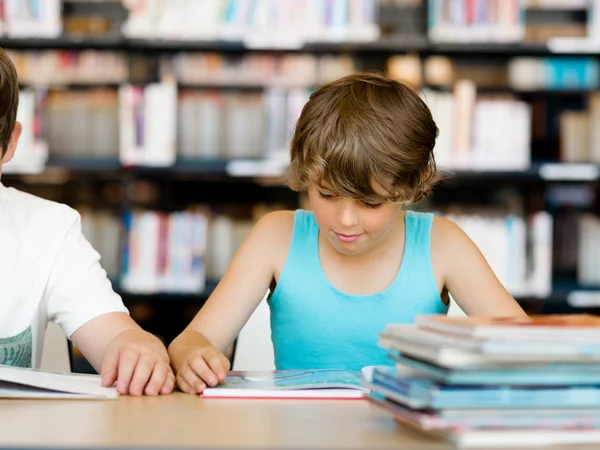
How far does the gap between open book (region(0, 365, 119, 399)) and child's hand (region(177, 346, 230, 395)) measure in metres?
0.08

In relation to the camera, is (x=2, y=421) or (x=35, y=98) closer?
(x=2, y=421)

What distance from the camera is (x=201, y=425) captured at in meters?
0.76

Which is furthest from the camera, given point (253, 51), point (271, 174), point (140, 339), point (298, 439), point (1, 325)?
point (253, 51)

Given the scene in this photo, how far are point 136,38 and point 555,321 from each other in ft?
8.02

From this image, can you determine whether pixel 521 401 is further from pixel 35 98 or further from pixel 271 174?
pixel 35 98

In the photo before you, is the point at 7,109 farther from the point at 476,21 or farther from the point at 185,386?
the point at 476,21

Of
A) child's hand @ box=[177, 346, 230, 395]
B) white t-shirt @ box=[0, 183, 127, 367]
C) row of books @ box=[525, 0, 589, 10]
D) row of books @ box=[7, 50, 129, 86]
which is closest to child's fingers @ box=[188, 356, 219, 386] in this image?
child's hand @ box=[177, 346, 230, 395]

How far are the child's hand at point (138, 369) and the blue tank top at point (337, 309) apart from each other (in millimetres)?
410

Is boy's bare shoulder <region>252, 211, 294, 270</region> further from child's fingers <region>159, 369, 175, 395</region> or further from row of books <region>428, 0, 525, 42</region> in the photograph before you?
row of books <region>428, 0, 525, 42</region>

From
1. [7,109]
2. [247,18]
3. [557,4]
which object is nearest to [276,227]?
[7,109]

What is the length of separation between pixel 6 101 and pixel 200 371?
54 cm

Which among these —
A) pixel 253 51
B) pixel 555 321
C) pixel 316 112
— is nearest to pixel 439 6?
pixel 253 51

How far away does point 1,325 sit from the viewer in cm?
125

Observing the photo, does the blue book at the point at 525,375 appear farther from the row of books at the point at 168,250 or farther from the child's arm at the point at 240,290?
the row of books at the point at 168,250
